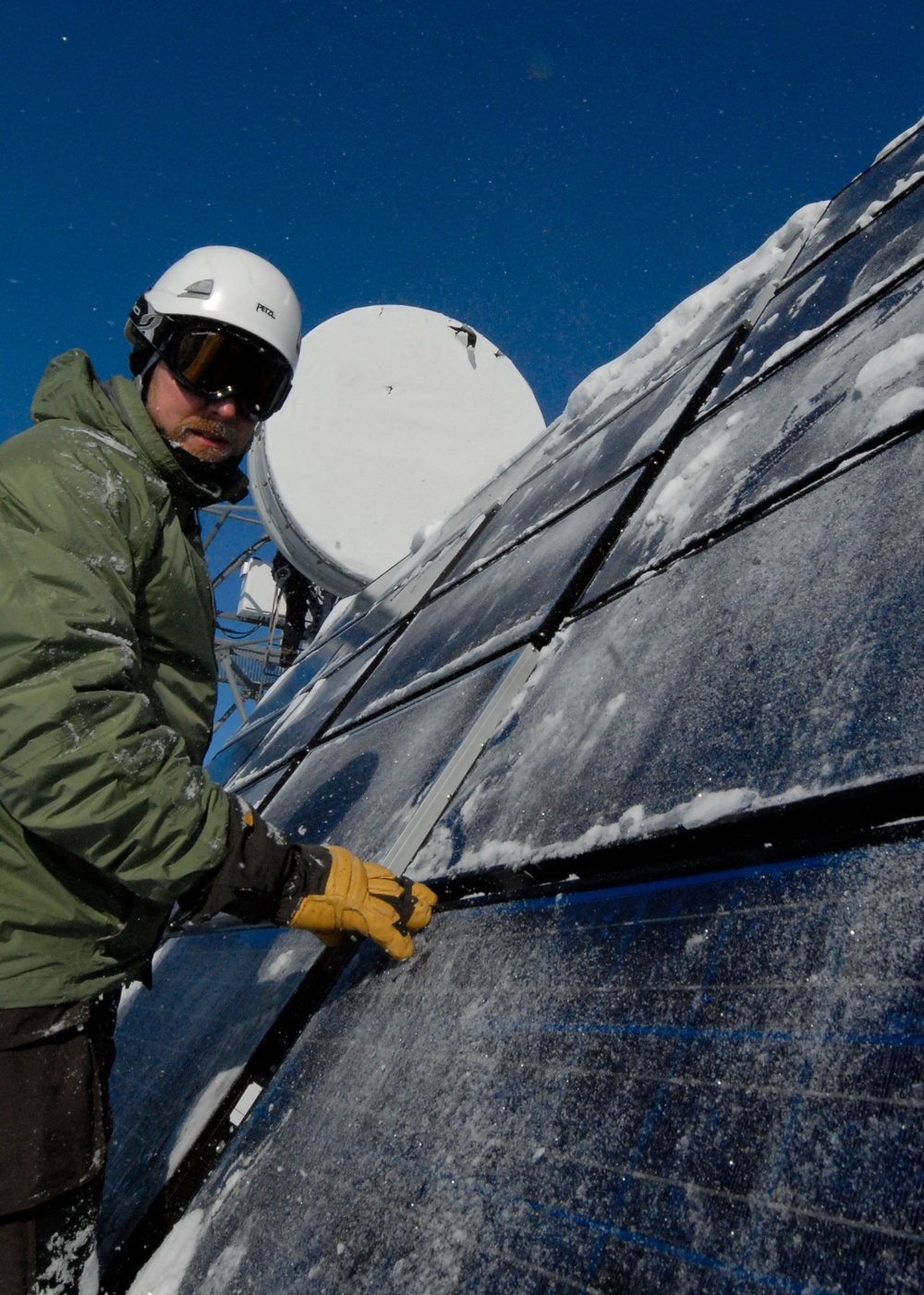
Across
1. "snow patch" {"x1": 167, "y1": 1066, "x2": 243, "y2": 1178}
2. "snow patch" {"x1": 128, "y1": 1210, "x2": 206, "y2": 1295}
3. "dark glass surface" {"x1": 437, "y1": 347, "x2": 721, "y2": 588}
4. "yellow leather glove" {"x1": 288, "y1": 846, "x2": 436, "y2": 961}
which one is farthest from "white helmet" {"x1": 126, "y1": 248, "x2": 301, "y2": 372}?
"snow patch" {"x1": 128, "y1": 1210, "x2": 206, "y2": 1295}

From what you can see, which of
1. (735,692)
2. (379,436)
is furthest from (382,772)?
(379,436)

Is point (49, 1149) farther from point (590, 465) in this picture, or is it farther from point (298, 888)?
point (590, 465)

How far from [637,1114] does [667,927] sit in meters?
0.22

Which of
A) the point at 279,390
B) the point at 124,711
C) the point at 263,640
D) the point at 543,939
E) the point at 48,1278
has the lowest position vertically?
the point at 263,640

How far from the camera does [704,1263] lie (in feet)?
2.30

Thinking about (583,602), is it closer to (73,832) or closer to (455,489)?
(73,832)

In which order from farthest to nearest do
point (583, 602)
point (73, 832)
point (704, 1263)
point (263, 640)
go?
point (263, 640) < point (583, 602) < point (73, 832) < point (704, 1263)

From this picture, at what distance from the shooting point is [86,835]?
63.7 inches

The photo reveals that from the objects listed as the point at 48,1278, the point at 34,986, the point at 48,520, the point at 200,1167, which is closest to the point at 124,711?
the point at 48,520

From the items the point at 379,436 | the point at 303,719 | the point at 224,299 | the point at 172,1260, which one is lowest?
the point at 303,719

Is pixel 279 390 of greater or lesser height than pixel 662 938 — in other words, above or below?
above

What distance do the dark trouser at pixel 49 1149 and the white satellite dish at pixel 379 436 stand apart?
17.8 ft

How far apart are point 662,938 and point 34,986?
1.35 m

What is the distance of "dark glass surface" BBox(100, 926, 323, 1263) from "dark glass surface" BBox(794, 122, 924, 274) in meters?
2.91
